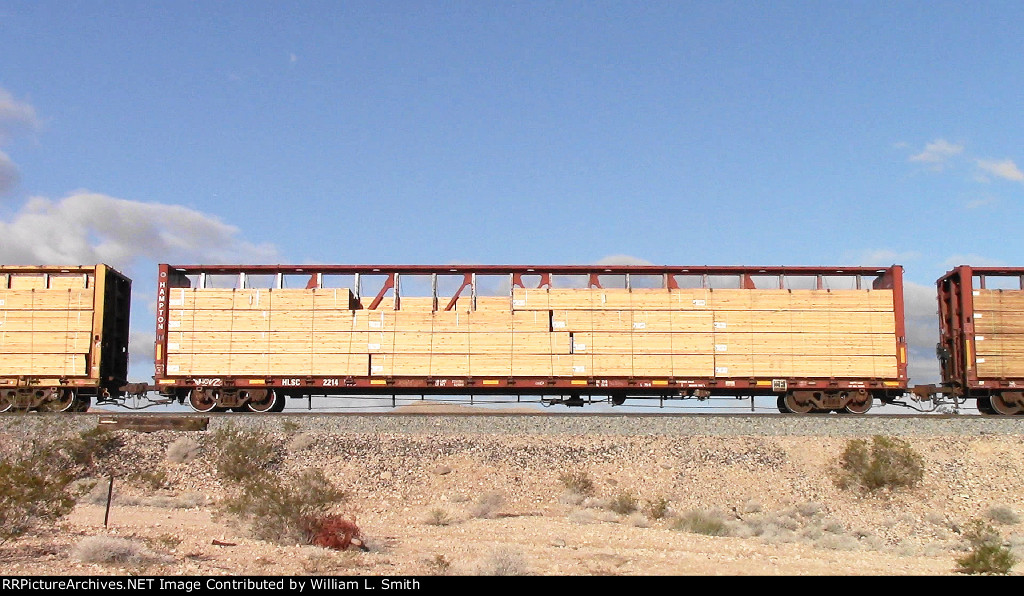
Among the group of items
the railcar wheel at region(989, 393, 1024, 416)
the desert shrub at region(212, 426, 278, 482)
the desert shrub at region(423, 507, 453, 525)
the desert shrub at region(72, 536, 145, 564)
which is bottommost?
the desert shrub at region(423, 507, 453, 525)

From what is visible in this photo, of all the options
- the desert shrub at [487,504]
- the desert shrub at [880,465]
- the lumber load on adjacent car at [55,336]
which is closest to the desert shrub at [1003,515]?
the desert shrub at [880,465]

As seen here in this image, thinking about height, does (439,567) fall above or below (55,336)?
below

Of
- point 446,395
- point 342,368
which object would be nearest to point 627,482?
point 446,395

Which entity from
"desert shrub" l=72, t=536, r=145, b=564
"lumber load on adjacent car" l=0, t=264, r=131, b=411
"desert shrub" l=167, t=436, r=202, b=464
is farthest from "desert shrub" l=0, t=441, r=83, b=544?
"lumber load on adjacent car" l=0, t=264, r=131, b=411

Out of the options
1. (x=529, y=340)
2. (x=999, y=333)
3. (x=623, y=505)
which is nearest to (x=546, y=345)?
(x=529, y=340)

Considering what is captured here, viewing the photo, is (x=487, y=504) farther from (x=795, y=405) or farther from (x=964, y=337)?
(x=964, y=337)

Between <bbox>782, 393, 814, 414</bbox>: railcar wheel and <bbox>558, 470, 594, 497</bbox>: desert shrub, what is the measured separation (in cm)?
824

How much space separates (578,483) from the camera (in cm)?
1980

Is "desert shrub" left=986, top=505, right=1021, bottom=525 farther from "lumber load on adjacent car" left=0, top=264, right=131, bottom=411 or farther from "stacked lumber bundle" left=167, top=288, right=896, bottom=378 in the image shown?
"lumber load on adjacent car" left=0, top=264, right=131, bottom=411

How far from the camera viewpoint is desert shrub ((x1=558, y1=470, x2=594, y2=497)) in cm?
1967

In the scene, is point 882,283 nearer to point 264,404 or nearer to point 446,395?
point 446,395

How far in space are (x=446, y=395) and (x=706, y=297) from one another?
8.50 m

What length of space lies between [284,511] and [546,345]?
37.4ft

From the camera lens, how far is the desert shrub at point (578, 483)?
64.5ft
